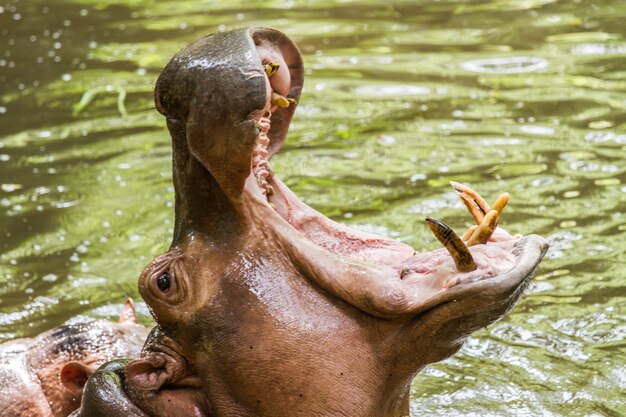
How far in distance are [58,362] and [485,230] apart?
1.92 meters

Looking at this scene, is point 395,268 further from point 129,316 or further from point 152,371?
point 129,316

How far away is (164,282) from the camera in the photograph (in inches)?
135

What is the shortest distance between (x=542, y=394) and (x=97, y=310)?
7.86 ft

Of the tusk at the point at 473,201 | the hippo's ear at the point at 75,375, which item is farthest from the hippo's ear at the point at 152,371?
the tusk at the point at 473,201

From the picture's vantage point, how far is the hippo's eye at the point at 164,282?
3.43m

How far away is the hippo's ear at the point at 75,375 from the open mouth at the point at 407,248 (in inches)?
39.4

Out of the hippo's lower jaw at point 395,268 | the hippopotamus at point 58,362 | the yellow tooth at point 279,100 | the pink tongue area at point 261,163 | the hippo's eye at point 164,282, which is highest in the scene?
the yellow tooth at point 279,100

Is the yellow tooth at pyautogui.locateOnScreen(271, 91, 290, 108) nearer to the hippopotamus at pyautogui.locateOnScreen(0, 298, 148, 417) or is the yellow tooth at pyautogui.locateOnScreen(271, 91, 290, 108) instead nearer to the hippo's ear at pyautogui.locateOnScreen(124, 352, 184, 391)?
the hippo's ear at pyautogui.locateOnScreen(124, 352, 184, 391)

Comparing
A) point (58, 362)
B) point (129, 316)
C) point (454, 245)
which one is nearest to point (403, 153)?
point (129, 316)

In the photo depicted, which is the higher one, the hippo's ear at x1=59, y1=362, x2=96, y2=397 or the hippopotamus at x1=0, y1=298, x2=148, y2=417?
the hippo's ear at x1=59, y1=362, x2=96, y2=397

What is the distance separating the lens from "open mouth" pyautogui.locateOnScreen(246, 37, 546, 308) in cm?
325

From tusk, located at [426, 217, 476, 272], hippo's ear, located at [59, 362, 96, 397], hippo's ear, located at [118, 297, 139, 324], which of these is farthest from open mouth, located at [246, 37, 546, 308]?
hippo's ear, located at [118, 297, 139, 324]

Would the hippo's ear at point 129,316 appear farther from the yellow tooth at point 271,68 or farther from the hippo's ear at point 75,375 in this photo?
the yellow tooth at point 271,68

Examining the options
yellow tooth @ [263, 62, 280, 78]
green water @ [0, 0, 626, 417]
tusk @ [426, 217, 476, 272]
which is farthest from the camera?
green water @ [0, 0, 626, 417]
